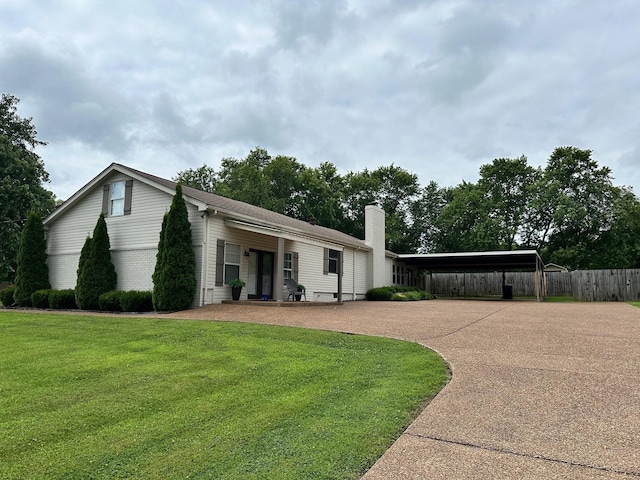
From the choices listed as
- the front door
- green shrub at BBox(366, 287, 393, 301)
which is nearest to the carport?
green shrub at BBox(366, 287, 393, 301)

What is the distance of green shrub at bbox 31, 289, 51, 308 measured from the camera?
1472 centimetres

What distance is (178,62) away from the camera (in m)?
13.9

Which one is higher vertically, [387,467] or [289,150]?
[289,150]

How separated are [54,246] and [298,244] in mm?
9352

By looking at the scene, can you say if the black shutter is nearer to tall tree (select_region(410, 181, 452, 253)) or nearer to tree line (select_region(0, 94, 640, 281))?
tree line (select_region(0, 94, 640, 281))

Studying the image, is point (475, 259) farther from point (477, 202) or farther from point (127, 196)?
point (127, 196)

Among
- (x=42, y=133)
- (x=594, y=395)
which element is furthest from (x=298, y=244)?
(x=42, y=133)

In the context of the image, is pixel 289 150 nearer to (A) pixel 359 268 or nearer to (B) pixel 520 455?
(A) pixel 359 268

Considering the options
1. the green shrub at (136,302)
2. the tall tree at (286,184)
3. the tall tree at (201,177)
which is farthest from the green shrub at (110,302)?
the tall tree at (201,177)

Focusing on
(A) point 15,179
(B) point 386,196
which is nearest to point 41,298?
(A) point 15,179

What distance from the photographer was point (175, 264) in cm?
1242

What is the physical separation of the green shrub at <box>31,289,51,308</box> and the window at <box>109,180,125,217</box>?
11.2ft

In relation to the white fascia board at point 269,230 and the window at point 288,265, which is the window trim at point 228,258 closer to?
the white fascia board at point 269,230

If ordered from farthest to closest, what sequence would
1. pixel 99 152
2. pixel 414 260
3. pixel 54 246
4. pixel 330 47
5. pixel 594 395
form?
pixel 414 260, pixel 99 152, pixel 54 246, pixel 330 47, pixel 594 395
